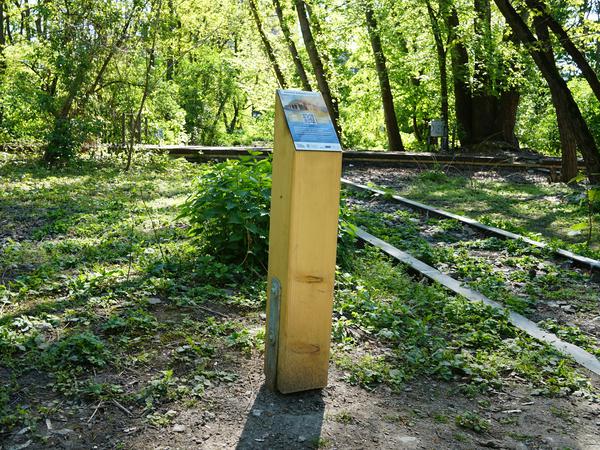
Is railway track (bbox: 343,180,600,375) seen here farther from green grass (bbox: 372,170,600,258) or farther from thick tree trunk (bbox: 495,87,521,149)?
thick tree trunk (bbox: 495,87,521,149)

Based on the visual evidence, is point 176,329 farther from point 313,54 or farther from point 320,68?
point 320,68

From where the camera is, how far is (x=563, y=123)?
45.9 feet

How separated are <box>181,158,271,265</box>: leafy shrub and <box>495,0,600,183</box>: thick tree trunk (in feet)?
29.0

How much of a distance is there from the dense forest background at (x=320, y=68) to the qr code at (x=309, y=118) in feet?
34.0

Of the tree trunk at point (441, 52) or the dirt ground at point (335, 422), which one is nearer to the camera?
the dirt ground at point (335, 422)

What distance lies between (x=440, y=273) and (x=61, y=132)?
10.9 metres

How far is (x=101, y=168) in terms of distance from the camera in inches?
594

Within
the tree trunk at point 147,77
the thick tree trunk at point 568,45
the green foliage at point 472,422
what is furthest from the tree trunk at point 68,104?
the green foliage at point 472,422

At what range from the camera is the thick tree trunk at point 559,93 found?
1306 centimetres

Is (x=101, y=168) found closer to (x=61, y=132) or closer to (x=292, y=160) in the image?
(x=61, y=132)

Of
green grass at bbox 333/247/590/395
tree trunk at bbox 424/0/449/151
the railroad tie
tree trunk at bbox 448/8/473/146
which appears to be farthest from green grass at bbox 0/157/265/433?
tree trunk at bbox 448/8/473/146

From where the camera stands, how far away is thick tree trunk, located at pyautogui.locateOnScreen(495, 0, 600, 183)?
13.1 m

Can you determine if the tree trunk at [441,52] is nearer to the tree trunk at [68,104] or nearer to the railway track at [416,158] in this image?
the railway track at [416,158]

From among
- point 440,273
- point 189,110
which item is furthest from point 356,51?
point 440,273
